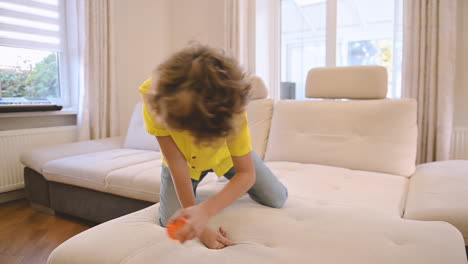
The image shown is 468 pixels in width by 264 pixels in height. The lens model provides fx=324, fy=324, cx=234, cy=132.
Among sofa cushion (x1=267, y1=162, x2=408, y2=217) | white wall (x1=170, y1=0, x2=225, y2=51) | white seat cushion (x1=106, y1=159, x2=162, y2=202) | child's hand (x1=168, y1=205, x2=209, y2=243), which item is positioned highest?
white wall (x1=170, y1=0, x2=225, y2=51)

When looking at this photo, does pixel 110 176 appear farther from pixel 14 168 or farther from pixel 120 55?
pixel 120 55

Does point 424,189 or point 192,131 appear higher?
point 192,131

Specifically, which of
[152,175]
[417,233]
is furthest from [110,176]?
[417,233]

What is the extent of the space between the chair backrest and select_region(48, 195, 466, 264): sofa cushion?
88 cm

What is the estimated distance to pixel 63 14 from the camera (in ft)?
10.2

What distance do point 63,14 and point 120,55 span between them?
2.04 ft

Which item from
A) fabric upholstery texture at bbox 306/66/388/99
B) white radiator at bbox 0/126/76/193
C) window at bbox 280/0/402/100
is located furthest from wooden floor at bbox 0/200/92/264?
window at bbox 280/0/402/100

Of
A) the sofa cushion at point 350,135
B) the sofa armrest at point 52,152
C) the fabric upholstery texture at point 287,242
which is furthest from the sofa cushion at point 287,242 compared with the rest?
the sofa armrest at point 52,152

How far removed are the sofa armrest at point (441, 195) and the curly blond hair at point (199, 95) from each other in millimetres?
829

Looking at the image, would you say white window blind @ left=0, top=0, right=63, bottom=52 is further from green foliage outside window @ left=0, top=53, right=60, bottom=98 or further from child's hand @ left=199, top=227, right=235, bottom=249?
child's hand @ left=199, top=227, right=235, bottom=249

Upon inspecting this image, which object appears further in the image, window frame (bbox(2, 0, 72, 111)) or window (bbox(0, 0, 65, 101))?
window frame (bbox(2, 0, 72, 111))

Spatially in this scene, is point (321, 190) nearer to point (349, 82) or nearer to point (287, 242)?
point (287, 242)

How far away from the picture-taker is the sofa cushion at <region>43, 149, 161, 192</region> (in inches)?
75.0

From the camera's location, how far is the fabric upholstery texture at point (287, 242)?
2.38ft
